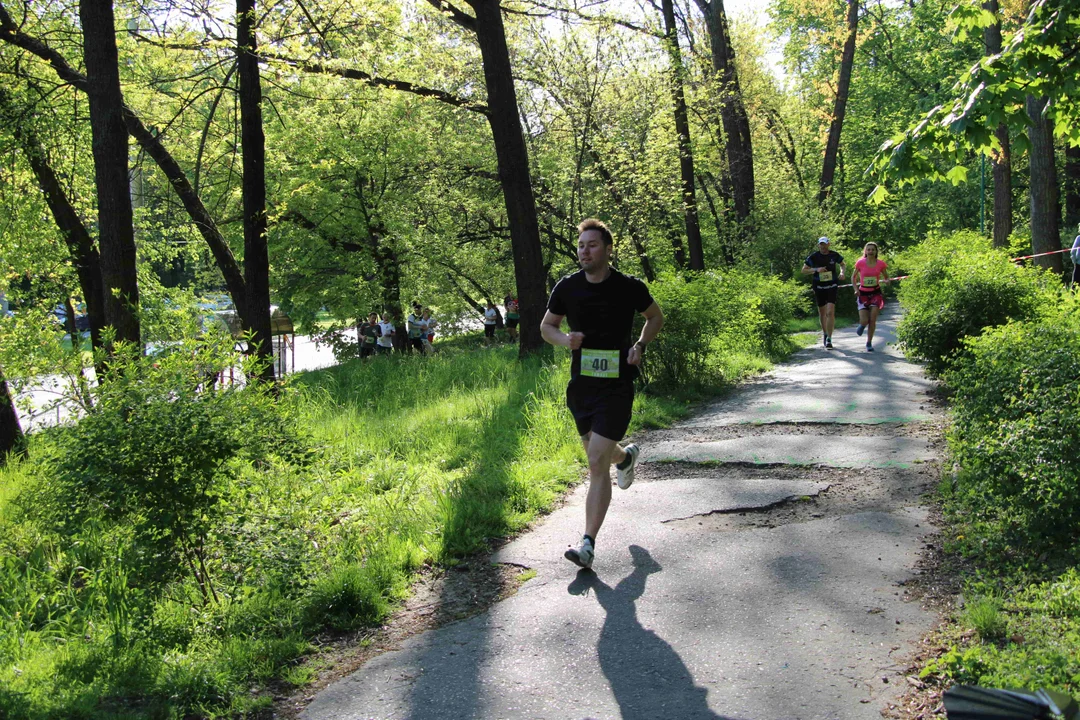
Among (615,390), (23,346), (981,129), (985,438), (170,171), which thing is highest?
(170,171)

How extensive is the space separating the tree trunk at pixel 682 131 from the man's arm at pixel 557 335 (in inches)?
672

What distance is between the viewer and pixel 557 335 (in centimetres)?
588

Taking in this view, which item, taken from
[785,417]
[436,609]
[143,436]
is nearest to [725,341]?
[785,417]

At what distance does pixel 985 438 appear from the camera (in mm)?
5664

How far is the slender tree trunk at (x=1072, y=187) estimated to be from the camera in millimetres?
25688

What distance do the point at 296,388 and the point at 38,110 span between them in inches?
276

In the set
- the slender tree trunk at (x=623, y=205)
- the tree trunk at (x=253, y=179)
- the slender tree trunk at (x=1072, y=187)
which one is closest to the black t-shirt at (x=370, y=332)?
the slender tree trunk at (x=623, y=205)

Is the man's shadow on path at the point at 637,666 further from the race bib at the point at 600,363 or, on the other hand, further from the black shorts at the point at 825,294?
the black shorts at the point at 825,294

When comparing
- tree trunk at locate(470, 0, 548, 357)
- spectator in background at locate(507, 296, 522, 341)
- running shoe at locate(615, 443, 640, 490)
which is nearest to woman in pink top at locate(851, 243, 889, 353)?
tree trunk at locate(470, 0, 548, 357)

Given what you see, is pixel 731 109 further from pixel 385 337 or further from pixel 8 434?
pixel 8 434

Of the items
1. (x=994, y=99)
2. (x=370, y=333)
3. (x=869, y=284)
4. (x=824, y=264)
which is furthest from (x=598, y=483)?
(x=370, y=333)

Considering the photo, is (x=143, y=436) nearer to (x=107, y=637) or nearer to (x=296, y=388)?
(x=107, y=637)

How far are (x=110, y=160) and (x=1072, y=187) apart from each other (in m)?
28.0

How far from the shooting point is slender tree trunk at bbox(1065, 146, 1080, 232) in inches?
1011
